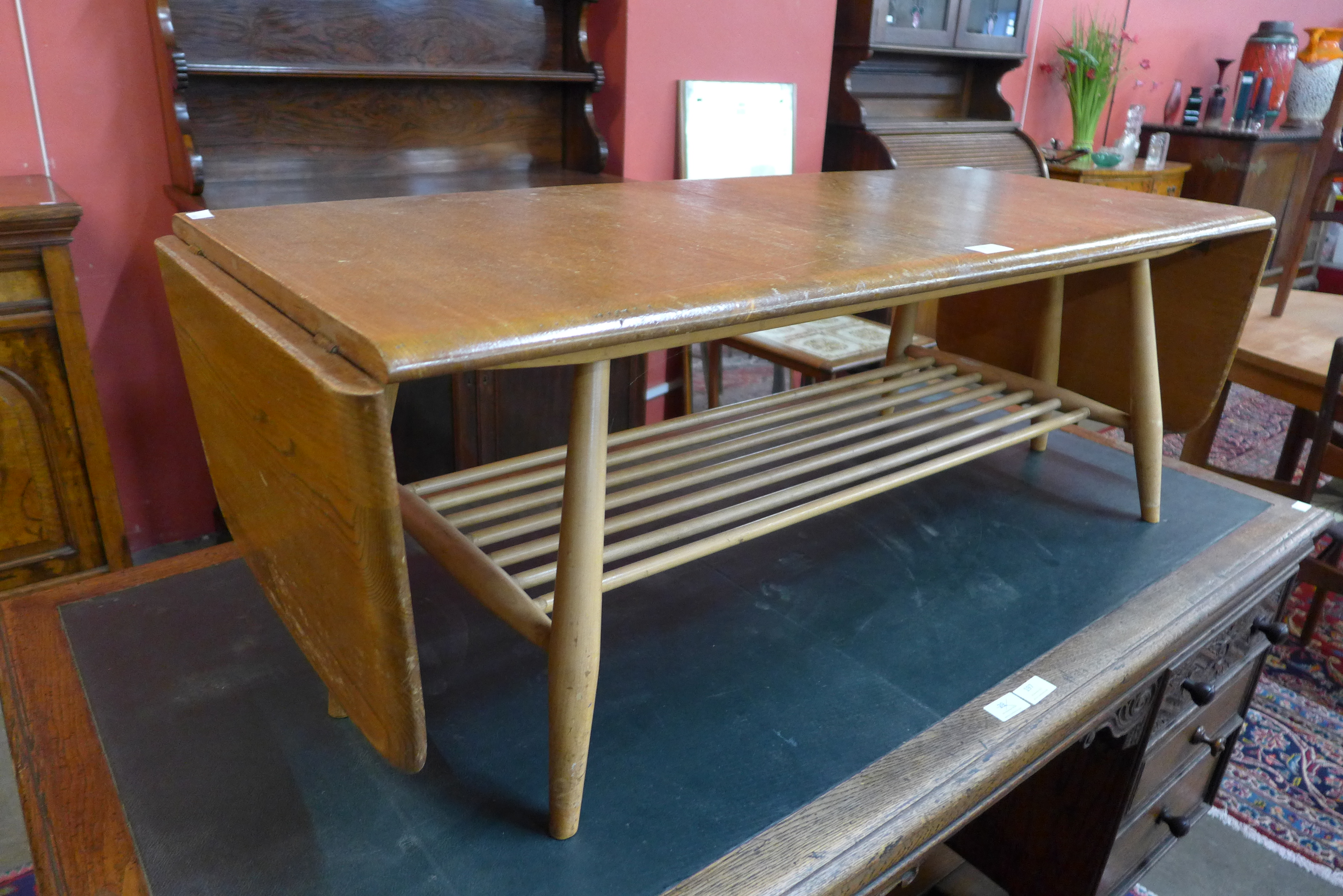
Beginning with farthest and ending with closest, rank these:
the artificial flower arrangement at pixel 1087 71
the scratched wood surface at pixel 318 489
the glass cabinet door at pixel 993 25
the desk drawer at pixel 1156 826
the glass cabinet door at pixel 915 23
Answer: the artificial flower arrangement at pixel 1087 71 → the glass cabinet door at pixel 993 25 → the glass cabinet door at pixel 915 23 → the desk drawer at pixel 1156 826 → the scratched wood surface at pixel 318 489

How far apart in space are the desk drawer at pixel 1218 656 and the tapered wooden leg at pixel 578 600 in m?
0.83

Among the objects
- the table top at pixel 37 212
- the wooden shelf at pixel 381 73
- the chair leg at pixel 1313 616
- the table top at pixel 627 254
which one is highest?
the wooden shelf at pixel 381 73

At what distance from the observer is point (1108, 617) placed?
1.15 meters

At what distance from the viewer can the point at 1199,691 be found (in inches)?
47.4

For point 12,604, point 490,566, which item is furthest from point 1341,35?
point 12,604

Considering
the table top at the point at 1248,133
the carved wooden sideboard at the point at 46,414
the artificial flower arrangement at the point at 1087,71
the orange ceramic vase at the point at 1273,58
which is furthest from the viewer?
the orange ceramic vase at the point at 1273,58

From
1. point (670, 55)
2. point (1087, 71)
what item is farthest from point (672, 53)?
point (1087, 71)

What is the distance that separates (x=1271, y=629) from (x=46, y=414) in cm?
224

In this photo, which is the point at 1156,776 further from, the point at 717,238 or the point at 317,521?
the point at 317,521

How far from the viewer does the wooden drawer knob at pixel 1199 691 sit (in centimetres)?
120

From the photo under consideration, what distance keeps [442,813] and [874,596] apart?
0.63 meters

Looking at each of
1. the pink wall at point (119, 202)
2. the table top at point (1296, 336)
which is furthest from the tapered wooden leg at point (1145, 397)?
the pink wall at point (119, 202)

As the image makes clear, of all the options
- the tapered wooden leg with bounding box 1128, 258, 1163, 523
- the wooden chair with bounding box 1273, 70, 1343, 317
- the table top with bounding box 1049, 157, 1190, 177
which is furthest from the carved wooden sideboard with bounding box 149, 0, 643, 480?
the table top with bounding box 1049, 157, 1190, 177

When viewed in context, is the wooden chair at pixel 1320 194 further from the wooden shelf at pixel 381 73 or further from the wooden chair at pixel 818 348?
the wooden shelf at pixel 381 73
